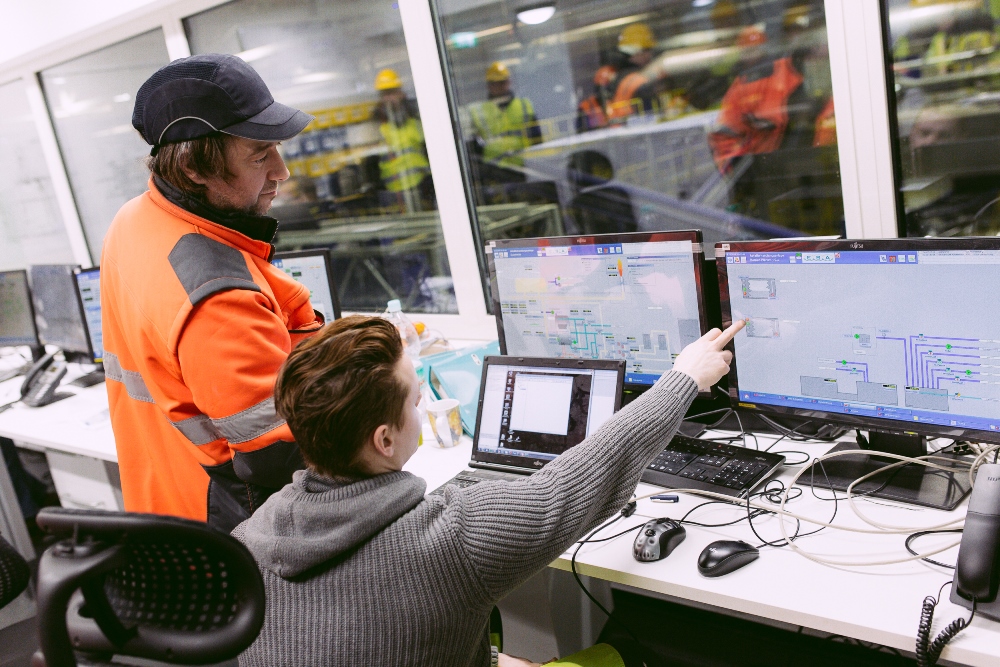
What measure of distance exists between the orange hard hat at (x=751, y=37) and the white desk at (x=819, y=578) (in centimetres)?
172

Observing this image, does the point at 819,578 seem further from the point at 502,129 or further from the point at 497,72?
the point at 497,72

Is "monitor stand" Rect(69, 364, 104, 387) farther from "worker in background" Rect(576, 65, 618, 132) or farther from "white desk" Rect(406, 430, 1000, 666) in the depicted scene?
"white desk" Rect(406, 430, 1000, 666)

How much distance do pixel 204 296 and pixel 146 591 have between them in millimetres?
843

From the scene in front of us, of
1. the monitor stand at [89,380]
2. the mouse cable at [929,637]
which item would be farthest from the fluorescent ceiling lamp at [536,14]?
the mouse cable at [929,637]

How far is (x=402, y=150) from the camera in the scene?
11.2ft

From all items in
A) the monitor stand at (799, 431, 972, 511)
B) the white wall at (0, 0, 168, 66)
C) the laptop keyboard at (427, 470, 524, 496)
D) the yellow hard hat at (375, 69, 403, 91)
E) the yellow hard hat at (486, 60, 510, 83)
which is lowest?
the monitor stand at (799, 431, 972, 511)

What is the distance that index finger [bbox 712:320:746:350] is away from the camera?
5.07 ft

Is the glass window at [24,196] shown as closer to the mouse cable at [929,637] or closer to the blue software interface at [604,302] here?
the blue software interface at [604,302]

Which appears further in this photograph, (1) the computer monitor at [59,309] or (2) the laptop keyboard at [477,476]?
(1) the computer monitor at [59,309]

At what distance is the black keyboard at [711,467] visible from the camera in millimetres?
1593

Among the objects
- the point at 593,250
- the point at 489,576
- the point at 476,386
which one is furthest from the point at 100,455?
the point at 489,576

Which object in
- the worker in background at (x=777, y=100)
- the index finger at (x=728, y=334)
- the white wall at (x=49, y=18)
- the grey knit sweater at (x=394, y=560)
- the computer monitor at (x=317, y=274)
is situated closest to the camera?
the grey knit sweater at (x=394, y=560)

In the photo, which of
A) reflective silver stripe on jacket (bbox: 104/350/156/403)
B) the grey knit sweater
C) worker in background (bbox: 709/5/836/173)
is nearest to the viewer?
the grey knit sweater

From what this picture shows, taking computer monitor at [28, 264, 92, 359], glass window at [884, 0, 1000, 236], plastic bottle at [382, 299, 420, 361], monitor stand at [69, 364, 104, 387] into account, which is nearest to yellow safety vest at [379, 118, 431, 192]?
plastic bottle at [382, 299, 420, 361]
